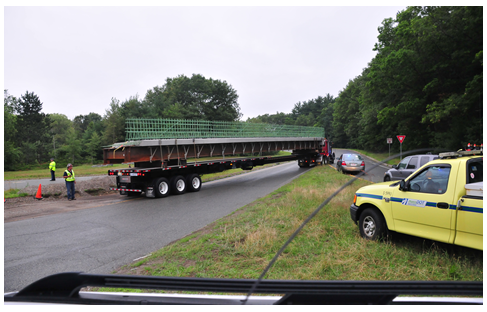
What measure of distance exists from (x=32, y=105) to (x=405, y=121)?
7320 cm

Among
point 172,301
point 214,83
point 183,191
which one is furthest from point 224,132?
point 214,83

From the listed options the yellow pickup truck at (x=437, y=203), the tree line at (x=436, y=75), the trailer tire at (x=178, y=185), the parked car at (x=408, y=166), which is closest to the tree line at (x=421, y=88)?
the tree line at (x=436, y=75)

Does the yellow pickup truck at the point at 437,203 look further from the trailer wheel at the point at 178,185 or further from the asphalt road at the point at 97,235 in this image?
the trailer wheel at the point at 178,185

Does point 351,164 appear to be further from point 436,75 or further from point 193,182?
point 436,75

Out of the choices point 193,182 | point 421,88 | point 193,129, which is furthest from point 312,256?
point 421,88

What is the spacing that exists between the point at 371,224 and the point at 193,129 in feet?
41.2

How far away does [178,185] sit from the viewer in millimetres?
14945

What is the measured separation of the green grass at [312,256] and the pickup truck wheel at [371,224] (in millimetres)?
232

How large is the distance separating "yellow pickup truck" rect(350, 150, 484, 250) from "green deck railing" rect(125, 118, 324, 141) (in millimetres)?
11185

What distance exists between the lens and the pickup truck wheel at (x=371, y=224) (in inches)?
231

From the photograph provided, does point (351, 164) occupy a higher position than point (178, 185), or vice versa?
point (351, 164)

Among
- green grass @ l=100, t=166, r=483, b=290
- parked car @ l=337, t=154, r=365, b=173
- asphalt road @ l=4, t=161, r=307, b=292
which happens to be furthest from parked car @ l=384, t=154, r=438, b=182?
green grass @ l=100, t=166, r=483, b=290

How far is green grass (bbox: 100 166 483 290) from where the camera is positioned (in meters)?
4.56

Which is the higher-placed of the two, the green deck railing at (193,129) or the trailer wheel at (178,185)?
the green deck railing at (193,129)
